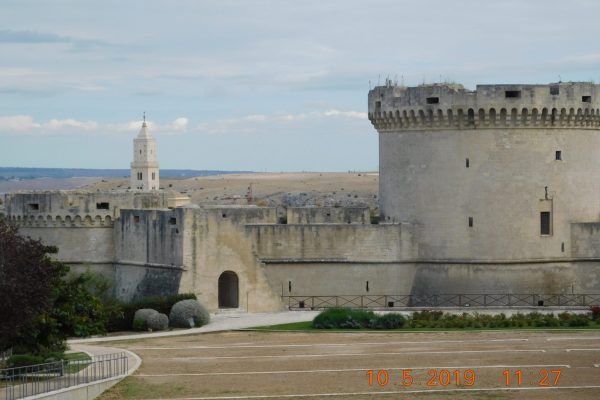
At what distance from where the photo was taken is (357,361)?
1572 inches

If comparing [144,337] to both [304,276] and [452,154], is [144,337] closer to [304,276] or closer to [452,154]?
[304,276]

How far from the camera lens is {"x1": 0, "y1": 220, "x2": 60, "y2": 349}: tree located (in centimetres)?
3597

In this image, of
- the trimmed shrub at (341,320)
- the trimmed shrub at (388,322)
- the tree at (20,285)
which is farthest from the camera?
the trimmed shrub at (341,320)

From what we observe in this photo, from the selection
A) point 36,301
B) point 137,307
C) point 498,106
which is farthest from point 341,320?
point 36,301

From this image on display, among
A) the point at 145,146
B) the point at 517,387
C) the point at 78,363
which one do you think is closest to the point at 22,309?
the point at 78,363

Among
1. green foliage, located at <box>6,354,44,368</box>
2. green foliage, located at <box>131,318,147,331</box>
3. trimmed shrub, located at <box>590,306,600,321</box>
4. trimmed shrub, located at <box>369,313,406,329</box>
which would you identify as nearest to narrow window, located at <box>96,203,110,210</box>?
green foliage, located at <box>131,318,147,331</box>

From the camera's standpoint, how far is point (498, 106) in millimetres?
51531

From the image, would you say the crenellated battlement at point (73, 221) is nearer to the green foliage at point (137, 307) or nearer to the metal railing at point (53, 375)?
the green foliage at point (137, 307)

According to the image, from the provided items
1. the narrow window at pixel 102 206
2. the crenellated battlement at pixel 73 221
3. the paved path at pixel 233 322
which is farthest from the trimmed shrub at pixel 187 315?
the narrow window at pixel 102 206

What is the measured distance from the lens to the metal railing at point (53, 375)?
34.6 metres

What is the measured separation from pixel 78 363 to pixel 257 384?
211 inches

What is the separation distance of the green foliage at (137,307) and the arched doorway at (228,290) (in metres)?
3.38

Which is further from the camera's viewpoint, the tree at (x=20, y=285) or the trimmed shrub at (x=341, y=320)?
the trimmed shrub at (x=341, y=320)
